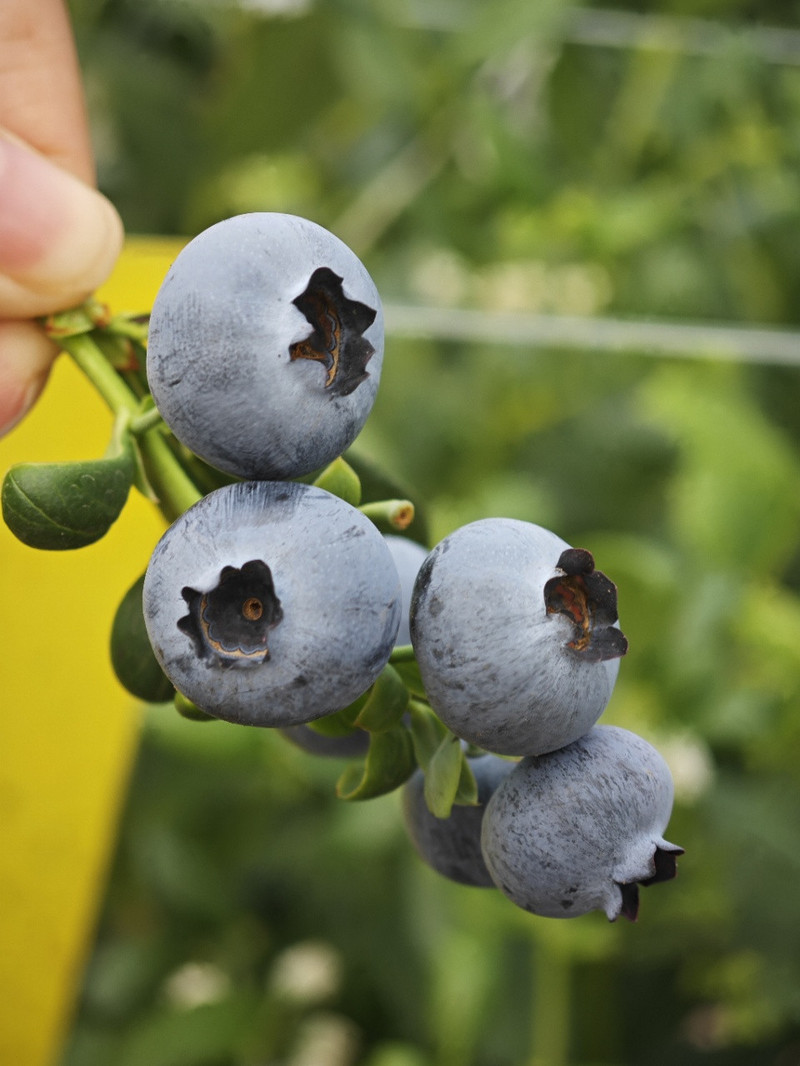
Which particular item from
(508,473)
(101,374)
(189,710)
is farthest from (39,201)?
(508,473)

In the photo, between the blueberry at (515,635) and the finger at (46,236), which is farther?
the finger at (46,236)

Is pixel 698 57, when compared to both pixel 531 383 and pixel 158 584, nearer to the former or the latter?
pixel 531 383

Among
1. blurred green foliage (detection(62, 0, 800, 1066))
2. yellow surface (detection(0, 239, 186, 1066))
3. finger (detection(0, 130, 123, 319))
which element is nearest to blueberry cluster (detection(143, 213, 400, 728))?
finger (detection(0, 130, 123, 319))

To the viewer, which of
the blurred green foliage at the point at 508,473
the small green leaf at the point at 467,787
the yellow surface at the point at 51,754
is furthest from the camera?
the blurred green foliage at the point at 508,473

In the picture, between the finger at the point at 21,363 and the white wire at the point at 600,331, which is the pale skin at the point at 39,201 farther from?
the white wire at the point at 600,331

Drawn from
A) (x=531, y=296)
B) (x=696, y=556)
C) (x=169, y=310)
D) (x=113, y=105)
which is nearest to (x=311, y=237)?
(x=169, y=310)

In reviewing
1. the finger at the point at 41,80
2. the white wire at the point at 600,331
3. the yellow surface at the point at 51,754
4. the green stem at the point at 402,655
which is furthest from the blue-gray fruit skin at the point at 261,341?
the white wire at the point at 600,331

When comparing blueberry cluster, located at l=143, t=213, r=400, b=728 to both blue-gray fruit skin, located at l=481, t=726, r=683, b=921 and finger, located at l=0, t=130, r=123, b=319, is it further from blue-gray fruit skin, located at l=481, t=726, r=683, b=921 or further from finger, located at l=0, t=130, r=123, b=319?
finger, located at l=0, t=130, r=123, b=319
